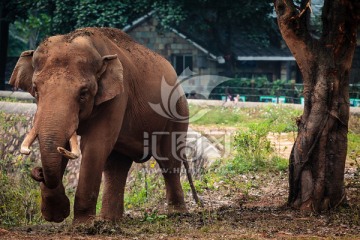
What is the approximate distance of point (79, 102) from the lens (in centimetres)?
984

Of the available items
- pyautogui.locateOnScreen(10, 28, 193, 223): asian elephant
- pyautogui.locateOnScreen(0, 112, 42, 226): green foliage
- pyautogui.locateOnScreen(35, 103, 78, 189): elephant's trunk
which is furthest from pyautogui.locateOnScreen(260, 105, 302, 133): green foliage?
pyautogui.locateOnScreen(35, 103, 78, 189): elephant's trunk

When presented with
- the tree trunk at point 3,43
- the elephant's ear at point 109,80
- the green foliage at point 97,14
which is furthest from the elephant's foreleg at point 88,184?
the tree trunk at point 3,43

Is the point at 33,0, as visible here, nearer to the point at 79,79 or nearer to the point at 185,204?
the point at 185,204

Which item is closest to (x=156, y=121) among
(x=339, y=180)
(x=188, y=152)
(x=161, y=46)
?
(x=339, y=180)

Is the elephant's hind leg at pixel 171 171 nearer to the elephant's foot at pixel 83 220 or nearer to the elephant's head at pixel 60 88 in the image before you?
the elephant's head at pixel 60 88

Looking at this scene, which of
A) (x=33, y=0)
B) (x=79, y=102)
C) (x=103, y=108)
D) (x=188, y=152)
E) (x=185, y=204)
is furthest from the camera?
(x=33, y=0)

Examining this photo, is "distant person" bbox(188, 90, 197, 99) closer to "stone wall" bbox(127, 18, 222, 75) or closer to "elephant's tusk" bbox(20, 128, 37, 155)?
"stone wall" bbox(127, 18, 222, 75)

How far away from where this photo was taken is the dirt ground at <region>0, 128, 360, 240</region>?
9.23 meters

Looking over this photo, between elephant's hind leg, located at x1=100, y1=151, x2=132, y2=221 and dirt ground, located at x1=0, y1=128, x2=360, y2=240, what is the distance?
0.42 meters

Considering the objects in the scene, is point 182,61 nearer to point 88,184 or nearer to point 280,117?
point 280,117

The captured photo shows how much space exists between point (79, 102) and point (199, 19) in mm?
28116

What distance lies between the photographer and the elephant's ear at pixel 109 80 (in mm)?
10258

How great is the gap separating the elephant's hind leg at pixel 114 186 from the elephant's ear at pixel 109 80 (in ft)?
6.29

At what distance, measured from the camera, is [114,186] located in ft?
39.4
